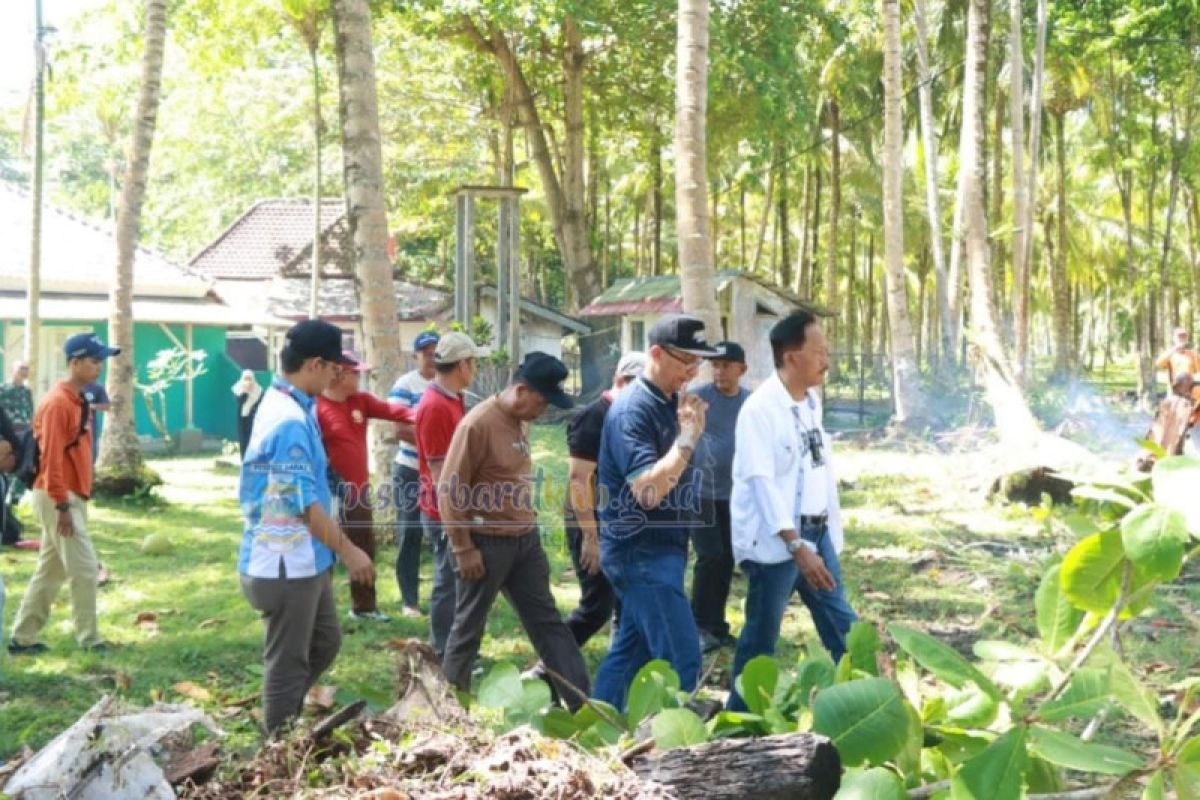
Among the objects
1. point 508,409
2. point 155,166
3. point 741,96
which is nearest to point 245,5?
point 741,96

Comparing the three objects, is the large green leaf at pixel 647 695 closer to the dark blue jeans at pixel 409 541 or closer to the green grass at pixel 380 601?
the green grass at pixel 380 601

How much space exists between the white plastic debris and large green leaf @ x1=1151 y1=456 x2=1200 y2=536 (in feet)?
6.31

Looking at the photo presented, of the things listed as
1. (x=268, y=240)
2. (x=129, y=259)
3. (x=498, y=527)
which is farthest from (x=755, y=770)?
(x=268, y=240)

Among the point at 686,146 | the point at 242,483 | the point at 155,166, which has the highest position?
the point at 155,166

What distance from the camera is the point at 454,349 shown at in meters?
6.98

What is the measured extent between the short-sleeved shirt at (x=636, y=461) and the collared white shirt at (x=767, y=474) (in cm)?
28

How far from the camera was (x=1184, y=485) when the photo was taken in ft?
6.16

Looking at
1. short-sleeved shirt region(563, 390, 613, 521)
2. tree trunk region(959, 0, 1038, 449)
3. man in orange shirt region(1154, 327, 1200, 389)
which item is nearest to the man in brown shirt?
short-sleeved shirt region(563, 390, 613, 521)

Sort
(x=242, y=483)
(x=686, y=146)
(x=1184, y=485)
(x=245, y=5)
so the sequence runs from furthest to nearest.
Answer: (x=245, y=5) → (x=686, y=146) → (x=242, y=483) → (x=1184, y=485)

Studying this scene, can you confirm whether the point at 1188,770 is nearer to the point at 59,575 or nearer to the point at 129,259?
the point at 59,575

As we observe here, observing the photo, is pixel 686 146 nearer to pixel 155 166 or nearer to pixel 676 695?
pixel 676 695

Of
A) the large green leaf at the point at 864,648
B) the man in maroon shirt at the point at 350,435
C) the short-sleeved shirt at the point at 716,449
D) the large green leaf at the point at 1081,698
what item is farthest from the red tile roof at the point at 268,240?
the large green leaf at the point at 1081,698

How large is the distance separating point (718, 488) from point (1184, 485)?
5649mm

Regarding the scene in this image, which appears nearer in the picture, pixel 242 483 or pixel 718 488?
pixel 242 483
